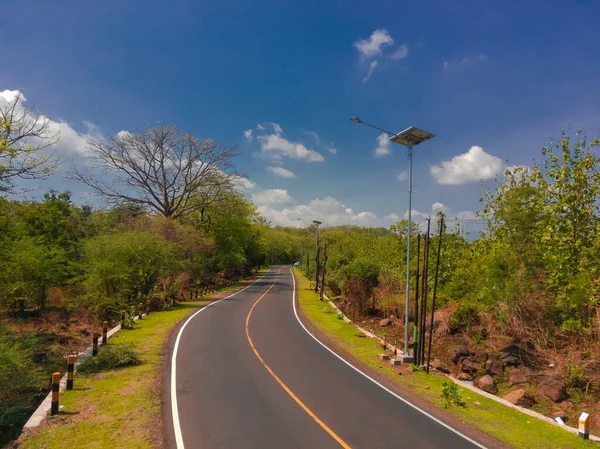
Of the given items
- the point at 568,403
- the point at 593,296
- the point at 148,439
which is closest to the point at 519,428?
the point at 568,403

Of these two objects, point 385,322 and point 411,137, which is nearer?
point 411,137

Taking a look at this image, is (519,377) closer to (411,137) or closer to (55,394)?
(411,137)

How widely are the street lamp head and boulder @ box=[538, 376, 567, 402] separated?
10830mm

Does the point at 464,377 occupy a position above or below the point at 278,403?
below

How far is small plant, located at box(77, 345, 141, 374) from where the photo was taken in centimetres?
1346

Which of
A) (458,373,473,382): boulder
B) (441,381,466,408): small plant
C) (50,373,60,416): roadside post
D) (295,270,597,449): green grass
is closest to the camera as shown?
(295,270,597,449): green grass

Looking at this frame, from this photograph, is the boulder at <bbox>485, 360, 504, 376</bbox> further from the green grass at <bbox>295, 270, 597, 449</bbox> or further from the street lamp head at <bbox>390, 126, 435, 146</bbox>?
the street lamp head at <bbox>390, 126, 435, 146</bbox>

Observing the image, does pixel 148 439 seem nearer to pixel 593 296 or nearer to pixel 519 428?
pixel 519 428

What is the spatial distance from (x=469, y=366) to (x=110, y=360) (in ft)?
52.6

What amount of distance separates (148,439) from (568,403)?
1478 cm

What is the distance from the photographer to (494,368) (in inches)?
712

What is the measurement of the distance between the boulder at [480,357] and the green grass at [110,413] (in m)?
15.5

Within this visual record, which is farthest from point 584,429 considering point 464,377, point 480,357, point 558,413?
point 480,357

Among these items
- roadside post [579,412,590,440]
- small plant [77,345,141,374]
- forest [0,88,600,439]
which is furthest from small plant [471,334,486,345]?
small plant [77,345,141,374]
